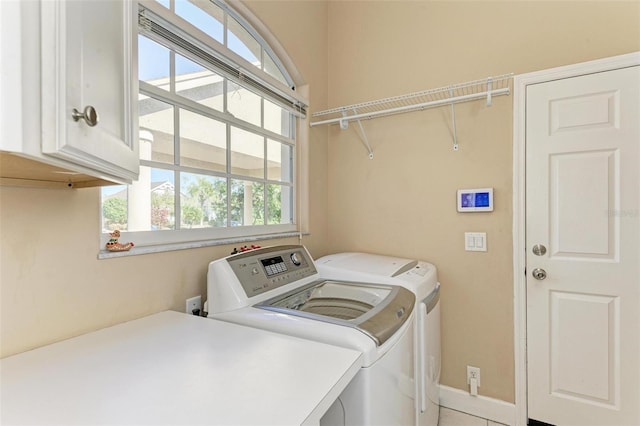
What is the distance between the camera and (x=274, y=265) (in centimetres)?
149

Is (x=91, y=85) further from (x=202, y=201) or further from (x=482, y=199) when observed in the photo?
(x=482, y=199)

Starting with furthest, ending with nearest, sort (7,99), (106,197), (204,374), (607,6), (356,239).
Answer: (356,239) < (607,6) < (106,197) < (204,374) < (7,99)

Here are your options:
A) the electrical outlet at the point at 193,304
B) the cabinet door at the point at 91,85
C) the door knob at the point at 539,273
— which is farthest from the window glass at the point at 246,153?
the door knob at the point at 539,273

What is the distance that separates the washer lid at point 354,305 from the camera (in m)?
1.05

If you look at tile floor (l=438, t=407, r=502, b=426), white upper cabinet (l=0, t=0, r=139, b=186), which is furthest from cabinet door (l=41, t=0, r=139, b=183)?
tile floor (l=438, t=407, r=502, b=426)

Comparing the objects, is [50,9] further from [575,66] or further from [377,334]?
[575,66]

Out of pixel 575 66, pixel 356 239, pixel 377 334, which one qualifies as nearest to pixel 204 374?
pixel 377 334

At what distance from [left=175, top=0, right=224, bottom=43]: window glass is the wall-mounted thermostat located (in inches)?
67.8

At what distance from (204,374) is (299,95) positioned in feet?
6.09

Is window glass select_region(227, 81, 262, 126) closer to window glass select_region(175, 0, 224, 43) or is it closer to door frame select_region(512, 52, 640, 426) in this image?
window glass select_region(175, 0, 224, 43)

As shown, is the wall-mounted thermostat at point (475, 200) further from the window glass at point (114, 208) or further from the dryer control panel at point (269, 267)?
the window glass at point (114, 208)

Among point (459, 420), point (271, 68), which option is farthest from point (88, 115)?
point (459, 420)

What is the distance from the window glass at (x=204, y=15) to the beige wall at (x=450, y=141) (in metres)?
1.09

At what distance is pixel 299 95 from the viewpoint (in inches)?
84.3
